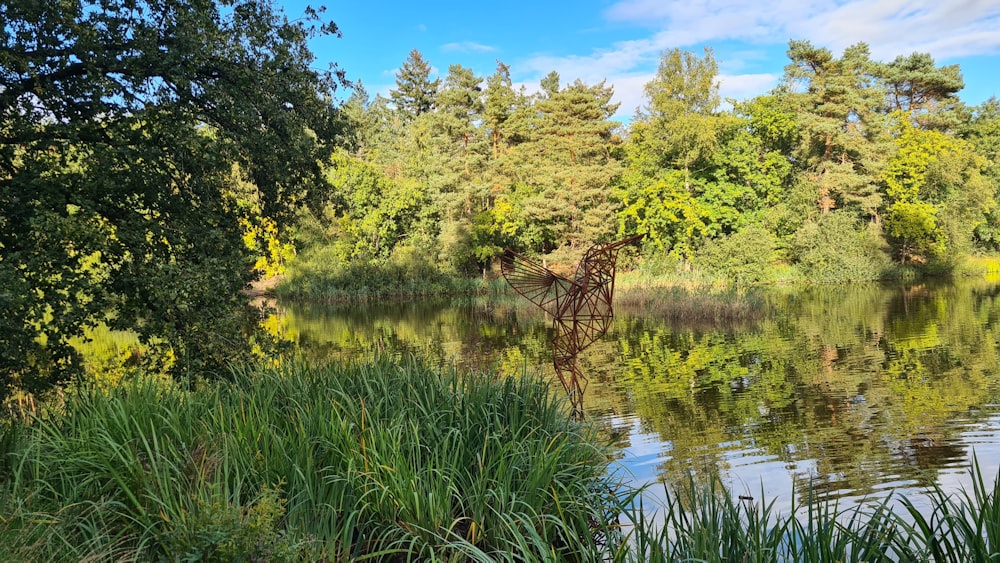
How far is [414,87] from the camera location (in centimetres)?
5869

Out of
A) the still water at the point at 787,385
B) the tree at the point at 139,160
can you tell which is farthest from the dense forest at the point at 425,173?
the still water at the point at 787,385

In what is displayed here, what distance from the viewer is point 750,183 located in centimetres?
3844

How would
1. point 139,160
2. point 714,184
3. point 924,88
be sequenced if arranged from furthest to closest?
point 924,88 < point 714,184 < point 139,160

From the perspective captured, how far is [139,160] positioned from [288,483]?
4860 millimetres

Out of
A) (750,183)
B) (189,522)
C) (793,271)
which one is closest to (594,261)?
(189,522)

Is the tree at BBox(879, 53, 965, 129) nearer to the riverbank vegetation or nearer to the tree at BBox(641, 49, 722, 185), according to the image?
the tree at BBox(641, 49, 722, 185)

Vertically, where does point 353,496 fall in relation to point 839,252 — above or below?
below

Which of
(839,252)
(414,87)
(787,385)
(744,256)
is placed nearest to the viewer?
(787,385)

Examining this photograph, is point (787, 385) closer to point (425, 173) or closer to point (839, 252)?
point (839, 252)

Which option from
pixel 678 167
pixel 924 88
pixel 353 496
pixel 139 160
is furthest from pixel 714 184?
pixel 353 496

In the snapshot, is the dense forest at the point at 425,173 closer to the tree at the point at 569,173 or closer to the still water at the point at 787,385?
the tree at the point at 569,173

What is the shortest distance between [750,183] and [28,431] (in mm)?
38259

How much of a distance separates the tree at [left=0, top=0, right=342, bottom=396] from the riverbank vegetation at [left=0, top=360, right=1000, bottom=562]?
140 centimetres

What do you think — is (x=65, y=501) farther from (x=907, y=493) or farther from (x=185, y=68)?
(x=907, y=493)
